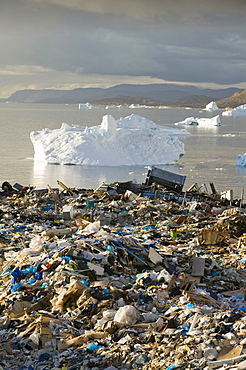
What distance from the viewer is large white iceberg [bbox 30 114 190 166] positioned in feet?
79.7

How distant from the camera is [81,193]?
507 inches

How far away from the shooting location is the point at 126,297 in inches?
200

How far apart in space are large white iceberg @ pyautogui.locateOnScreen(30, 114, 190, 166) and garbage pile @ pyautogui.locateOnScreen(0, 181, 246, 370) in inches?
594

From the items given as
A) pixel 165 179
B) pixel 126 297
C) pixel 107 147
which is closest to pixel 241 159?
pixel 107 147

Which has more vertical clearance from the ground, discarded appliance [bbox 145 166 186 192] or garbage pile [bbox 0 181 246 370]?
discarded appliance [bbox 145 166 186 192]

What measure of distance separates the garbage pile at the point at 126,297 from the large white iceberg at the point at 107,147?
49.5 ft

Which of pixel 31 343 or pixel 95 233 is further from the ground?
pixel 95 233

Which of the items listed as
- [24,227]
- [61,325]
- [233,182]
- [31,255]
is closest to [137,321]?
[61,325]

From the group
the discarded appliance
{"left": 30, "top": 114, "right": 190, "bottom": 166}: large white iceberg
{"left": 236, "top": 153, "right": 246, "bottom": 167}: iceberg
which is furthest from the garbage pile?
{"left": 30, "top": 114, "right": 190, "bottom": 166}: large white iceberg

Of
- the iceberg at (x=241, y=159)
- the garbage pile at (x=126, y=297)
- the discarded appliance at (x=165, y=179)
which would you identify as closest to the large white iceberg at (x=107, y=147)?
the iceberg at (x=241, y=159)

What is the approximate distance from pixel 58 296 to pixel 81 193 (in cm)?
783

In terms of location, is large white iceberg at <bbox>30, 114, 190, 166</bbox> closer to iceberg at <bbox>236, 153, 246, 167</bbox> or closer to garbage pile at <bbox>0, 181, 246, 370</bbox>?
iceberg at <bbox>236, 153, 246, 167</bbox>

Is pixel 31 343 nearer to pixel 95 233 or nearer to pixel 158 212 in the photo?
pixel 95 233

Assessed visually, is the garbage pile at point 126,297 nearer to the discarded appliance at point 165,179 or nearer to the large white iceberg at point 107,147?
the discarded appliance at point 165,179
